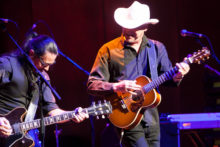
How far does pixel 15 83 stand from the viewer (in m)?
3.83

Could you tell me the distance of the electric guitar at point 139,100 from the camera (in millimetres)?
3730

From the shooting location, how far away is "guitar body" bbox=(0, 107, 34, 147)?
12.2ft

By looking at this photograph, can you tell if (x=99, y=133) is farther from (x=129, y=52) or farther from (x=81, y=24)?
(x=129, y=52)

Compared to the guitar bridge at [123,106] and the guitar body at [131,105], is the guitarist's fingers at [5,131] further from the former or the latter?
the guitar bridge at [123,106]

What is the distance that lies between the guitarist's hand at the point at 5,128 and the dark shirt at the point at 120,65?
110 centimetres

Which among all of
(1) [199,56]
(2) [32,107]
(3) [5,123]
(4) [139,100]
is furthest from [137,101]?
(3) [5,123]

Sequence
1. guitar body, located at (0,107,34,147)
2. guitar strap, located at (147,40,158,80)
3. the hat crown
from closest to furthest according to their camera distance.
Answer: guitar body, located at (0,107,34,147), guitar strap, located at (147,40,158,80), the hat crown

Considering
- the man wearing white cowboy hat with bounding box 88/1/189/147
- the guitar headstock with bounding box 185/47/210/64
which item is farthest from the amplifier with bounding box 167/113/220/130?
the guitar headstock with bounding box 185/47/210/64

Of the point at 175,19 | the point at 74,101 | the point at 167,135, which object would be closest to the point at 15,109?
the point at 167,135

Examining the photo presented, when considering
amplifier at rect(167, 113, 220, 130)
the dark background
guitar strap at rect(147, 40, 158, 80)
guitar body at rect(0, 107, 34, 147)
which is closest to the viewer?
guitar body at rect(0, 107, 34, 147)

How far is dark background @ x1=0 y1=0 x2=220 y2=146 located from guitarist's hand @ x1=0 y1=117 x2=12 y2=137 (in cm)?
274

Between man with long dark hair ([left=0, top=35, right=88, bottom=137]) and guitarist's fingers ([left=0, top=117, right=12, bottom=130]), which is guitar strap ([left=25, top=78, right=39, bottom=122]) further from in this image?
guitarist's fingers ([left=0, top=117, right=12, bottom=130])

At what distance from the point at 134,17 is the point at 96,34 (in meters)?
2.40

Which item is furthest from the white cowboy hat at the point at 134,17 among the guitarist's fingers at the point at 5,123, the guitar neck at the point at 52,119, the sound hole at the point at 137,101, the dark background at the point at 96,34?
the dark background at the point at 96,34
